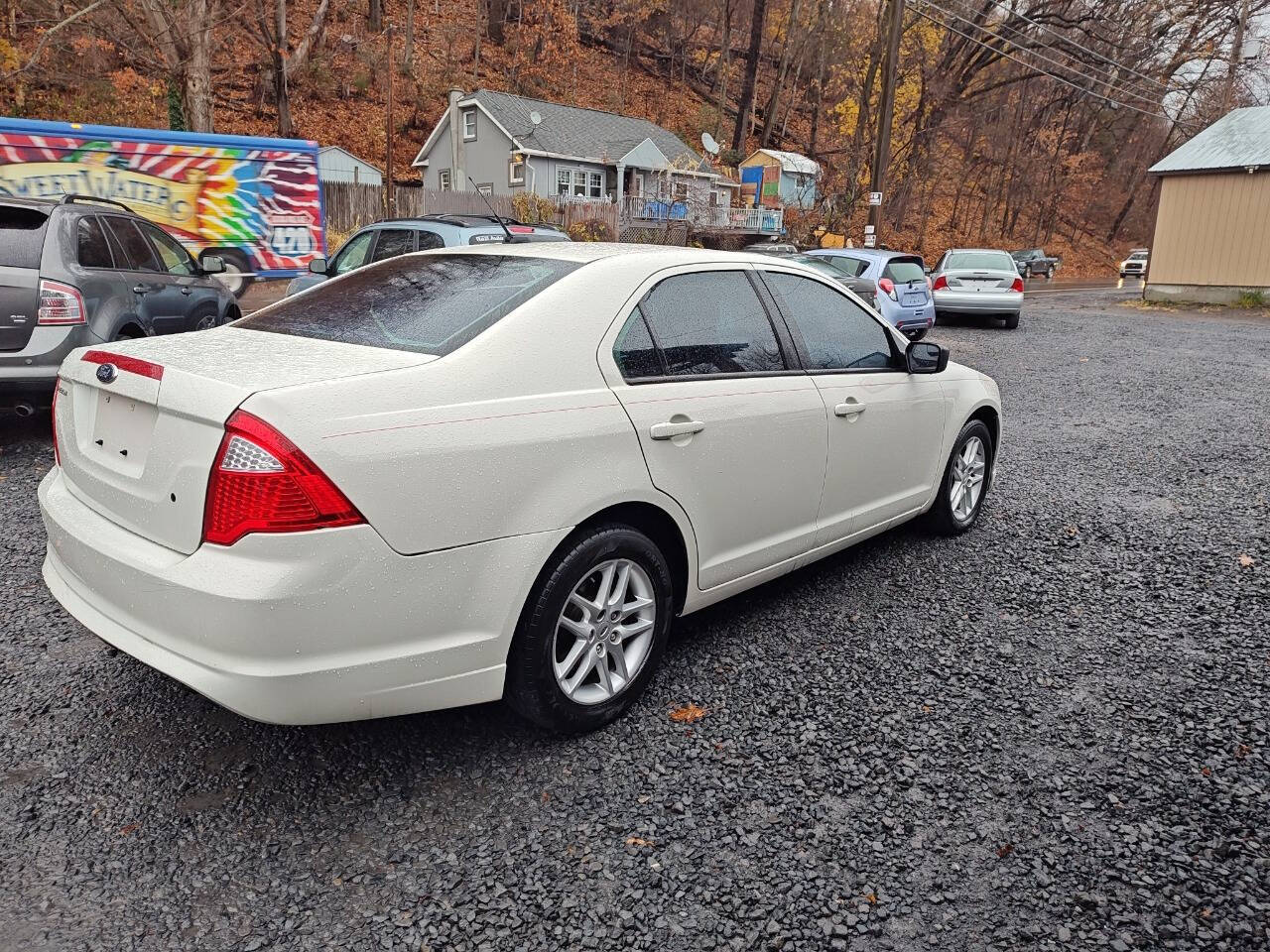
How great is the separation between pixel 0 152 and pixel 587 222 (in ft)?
53.8

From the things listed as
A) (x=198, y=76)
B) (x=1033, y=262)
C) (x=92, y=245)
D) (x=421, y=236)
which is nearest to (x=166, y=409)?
(x=92, y=245)

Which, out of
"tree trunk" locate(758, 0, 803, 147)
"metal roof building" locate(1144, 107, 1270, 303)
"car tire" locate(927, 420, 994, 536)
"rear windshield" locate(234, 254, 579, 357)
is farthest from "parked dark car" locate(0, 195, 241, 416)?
"tree trunk" locate(758, 0, 803, 147)

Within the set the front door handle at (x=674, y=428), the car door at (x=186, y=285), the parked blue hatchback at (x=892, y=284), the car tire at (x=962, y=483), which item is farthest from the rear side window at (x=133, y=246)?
the parked blue hatchback at (x=892, y=284)

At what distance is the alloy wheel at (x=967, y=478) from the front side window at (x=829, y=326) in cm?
101

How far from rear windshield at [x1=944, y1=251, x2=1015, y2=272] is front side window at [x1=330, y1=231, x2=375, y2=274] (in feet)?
37.9

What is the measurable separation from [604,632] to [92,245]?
19.5ft

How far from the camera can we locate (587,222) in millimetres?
26594

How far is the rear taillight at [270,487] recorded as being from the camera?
7.34ft

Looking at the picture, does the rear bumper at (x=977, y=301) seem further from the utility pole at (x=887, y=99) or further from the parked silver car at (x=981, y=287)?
the utility pole at (x=887, y=99)

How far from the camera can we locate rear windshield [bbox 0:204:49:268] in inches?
235

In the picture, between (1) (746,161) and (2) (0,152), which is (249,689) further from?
(1) (746,161)

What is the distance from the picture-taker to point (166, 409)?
2441 mm

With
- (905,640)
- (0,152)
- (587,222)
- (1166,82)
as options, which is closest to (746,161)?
(1166,82)

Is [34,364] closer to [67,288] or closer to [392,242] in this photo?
[67,288]
